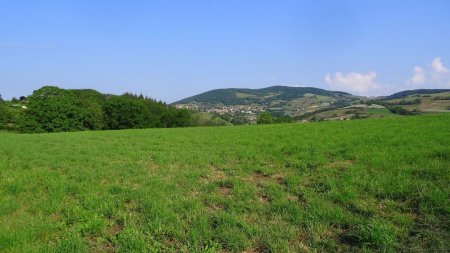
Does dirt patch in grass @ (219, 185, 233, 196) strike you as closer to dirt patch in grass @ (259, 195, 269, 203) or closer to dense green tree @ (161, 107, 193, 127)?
dirt patch in grass @ (259, 195, 269, 203)

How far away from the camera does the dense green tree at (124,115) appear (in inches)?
3861

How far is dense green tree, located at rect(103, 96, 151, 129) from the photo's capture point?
98062 millimetres

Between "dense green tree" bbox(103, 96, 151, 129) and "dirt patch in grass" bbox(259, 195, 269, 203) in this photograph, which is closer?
"dirt patch in grass" bbox(259, 195, 269, 203)

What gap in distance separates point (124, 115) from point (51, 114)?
22.3 m

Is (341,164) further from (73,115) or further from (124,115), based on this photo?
(124,115)

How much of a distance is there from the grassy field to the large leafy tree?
70176mm

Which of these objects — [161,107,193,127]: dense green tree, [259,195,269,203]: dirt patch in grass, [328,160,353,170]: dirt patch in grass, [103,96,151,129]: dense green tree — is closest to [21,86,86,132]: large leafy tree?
[103,96,151,129]: dense green tree

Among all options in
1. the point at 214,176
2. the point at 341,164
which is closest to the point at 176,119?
the point at 214,176

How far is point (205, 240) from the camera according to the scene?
6.90m

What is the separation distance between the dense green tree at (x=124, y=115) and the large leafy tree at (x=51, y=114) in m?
13.1

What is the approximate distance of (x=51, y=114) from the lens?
78.8 meters

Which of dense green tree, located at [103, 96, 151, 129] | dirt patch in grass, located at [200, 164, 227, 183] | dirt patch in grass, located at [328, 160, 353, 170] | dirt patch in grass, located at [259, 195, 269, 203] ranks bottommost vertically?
dirt patch in grass, located at [259, 195, 269, 203]

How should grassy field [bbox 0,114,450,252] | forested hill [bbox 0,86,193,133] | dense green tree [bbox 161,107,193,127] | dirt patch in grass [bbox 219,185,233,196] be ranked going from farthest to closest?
dense green tree [bbox 161,107,193,127]
forested hill [bbox 0,86,193,133]
dirt patch in grass [bbox 219,185,233,196]
grassy field [bbox 0,114,450,252]

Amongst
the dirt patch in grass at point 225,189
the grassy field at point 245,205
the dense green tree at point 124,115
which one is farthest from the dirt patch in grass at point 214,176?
the dense green tree at point 124,115
